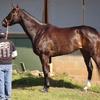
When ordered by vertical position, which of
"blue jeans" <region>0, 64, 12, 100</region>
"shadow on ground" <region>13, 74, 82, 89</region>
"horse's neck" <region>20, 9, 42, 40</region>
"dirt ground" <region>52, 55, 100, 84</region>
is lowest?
"shadow on ground" <region>13, 74, 82, 89</region>

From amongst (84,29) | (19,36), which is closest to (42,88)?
(84,29)

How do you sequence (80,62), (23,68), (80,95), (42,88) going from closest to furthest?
(80,95)
(42,88)
(80,62)
(23,68)

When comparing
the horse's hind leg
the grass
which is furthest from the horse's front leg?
the horse's hind leg

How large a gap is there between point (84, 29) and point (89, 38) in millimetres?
282

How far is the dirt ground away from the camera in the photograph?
13406 mm

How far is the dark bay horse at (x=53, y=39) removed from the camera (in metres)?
11.6

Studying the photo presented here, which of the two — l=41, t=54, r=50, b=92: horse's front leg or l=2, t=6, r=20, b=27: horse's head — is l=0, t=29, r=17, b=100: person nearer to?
l=41, t=54, r=50, b=92: horse's front leg

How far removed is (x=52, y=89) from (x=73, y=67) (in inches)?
78.8

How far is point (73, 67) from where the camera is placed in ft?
45.0

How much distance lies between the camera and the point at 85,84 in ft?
40.9

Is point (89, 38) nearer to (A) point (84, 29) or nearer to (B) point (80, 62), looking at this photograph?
(A) point (84, 29)

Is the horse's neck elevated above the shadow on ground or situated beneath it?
elevated above

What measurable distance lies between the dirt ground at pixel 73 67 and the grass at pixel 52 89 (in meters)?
0.27

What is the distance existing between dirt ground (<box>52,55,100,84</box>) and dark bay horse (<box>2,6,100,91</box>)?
1.44 m
